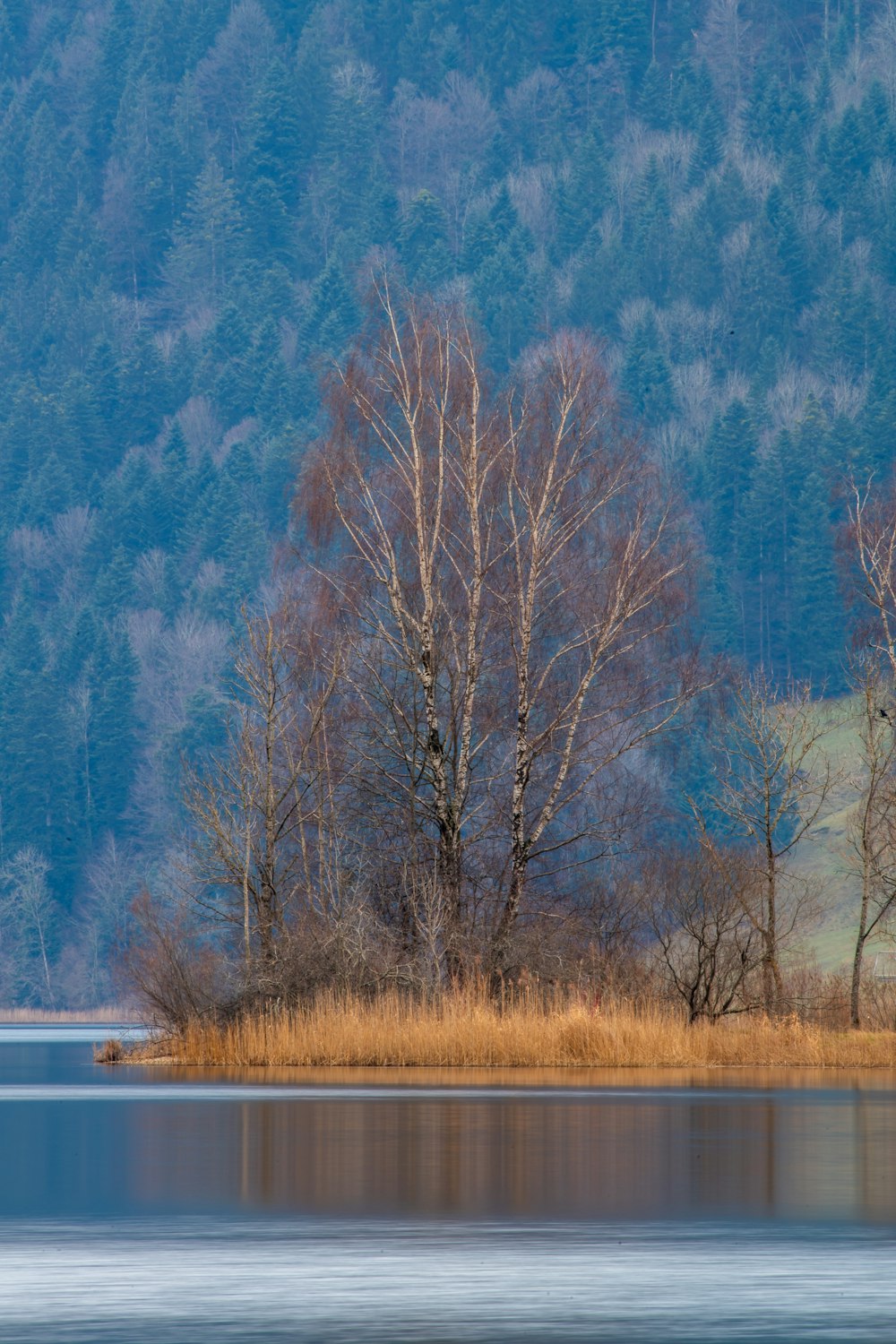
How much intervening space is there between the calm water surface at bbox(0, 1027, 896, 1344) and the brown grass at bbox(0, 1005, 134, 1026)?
58.2m

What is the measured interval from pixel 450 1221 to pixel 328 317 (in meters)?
124

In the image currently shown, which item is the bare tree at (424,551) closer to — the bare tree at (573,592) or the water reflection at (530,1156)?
the bare tree at (573,592)

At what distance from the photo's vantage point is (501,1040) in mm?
28125

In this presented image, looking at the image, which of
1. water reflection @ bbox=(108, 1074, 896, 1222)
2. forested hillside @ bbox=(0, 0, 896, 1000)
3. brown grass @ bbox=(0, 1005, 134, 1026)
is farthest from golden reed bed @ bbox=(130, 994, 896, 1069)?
brown grass @ bbox=(0, 1005, 134, 1026)

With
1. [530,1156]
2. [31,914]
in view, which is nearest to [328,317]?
[31,914]

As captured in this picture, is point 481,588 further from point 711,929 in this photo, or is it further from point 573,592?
point 711,929

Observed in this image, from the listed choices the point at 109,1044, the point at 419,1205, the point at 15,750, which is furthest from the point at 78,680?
the point at 419,1205

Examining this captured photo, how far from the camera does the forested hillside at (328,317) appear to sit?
10181 centimetres

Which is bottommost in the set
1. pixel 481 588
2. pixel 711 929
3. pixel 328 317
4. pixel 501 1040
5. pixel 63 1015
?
pixel 501 1040

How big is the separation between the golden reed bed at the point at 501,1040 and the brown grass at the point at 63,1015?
4621 cm

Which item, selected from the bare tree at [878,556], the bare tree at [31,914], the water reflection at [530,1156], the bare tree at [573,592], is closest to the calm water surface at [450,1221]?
the water reflection at [530,1156]

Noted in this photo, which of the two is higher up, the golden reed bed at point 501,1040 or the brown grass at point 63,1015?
the brown grass at point 63,1015

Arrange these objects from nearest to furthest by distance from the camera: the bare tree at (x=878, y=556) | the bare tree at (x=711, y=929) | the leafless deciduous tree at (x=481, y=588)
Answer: the bare tree at (x=711, y=929) < the leafless deciduous tree at (x=481, y=588) < the bare tree at (x=878, y=556)

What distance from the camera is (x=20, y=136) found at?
7338 inches
